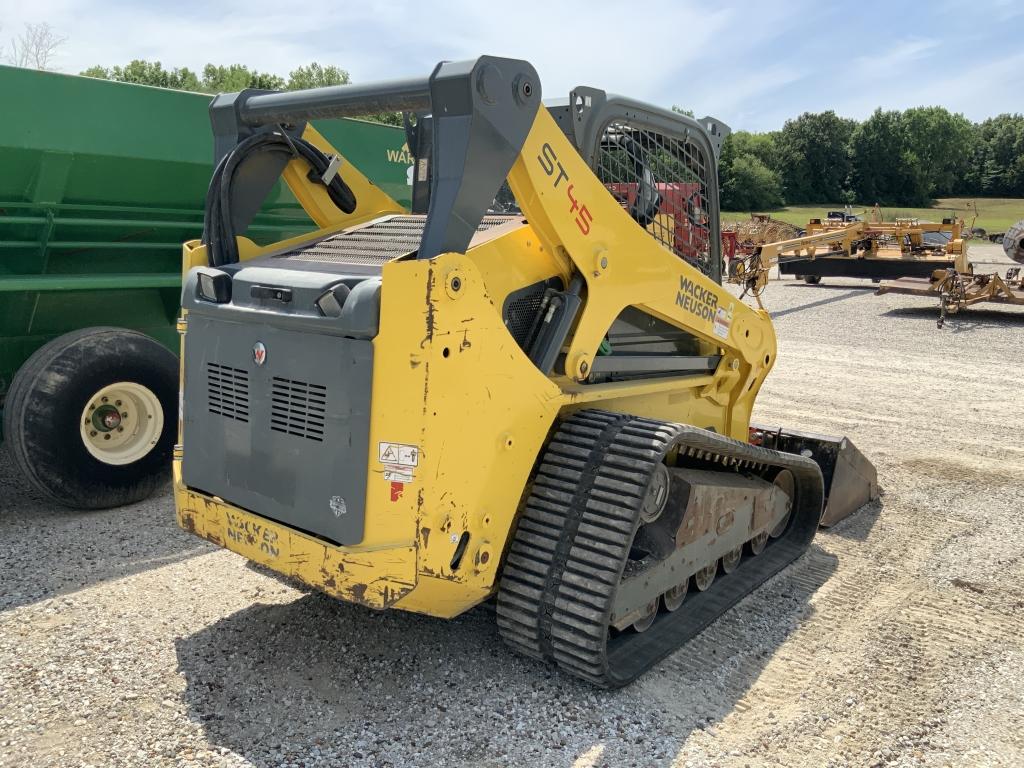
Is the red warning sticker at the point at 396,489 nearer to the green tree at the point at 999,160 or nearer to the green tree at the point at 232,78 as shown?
the green tree at the point at 232,78

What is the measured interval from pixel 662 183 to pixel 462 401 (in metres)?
2.02

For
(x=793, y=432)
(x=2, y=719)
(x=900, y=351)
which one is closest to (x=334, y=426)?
(x=2, y=719)

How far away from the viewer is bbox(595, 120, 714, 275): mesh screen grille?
415cm

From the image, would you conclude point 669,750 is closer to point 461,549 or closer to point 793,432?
point 461,549

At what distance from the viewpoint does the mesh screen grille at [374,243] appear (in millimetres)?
3584

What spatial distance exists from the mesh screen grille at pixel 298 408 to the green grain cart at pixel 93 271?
8.49 ft

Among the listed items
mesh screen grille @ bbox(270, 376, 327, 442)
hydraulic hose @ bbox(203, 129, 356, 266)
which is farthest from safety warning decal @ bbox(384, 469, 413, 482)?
hydraulic hose @ bbox(203, 129, 356, 266)

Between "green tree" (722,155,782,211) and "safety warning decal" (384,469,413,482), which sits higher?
"green tree" (722,155,782,211)

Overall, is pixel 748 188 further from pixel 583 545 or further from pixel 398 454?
pixel 398 454

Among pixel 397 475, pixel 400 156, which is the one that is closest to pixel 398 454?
pixel 397 475

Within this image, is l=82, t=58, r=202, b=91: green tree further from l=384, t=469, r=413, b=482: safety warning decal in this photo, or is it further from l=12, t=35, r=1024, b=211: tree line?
l=384, t=469, r=413, b=482: safety warning decal

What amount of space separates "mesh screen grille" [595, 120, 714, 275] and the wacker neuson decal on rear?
0.90 ft

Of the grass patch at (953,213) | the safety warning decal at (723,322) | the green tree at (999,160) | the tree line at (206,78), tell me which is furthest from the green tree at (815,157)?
the safety warning decal at (723,322)

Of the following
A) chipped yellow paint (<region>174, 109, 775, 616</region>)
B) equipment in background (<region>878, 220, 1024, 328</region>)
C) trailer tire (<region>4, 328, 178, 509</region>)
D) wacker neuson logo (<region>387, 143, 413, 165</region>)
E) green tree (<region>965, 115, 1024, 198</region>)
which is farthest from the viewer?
green tree (<region>965, 115, 1024, 198</region>)
